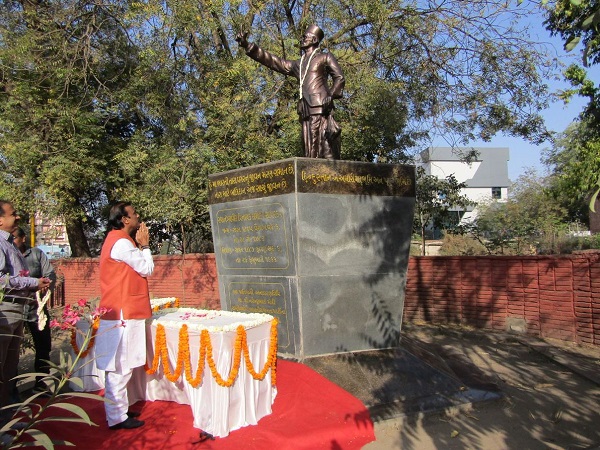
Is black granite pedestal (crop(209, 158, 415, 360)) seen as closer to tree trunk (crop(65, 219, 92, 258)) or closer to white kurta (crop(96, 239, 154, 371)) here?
white kurta (crop(96, 239, 154, 371))

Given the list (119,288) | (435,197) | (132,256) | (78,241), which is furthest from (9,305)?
(78,241)

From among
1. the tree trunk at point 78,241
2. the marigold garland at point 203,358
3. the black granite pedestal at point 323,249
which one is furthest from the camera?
the tree trunk at point 78,241

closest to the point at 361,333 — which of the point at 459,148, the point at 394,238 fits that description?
the point at 394,238

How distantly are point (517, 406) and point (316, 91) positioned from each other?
3.67 meters

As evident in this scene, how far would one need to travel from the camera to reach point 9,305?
378cm

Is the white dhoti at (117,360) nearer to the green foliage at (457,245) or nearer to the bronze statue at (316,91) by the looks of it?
the bronze statue at (316,91)

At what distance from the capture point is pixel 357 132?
11.1m

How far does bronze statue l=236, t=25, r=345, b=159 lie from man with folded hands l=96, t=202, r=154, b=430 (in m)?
2.40

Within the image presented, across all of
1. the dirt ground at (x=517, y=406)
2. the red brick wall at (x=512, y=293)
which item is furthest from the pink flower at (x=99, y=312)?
the red brick wall at (x=512, y=293)

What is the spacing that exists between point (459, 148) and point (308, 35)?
23.4ft

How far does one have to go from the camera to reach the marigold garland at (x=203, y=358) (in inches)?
149

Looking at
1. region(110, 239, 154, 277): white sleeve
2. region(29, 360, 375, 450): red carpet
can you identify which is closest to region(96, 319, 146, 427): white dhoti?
region(29, 360, 375, 450): red carpet

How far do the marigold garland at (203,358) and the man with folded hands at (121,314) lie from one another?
23 centimetres

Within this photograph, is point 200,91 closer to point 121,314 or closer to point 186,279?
point 186,279
